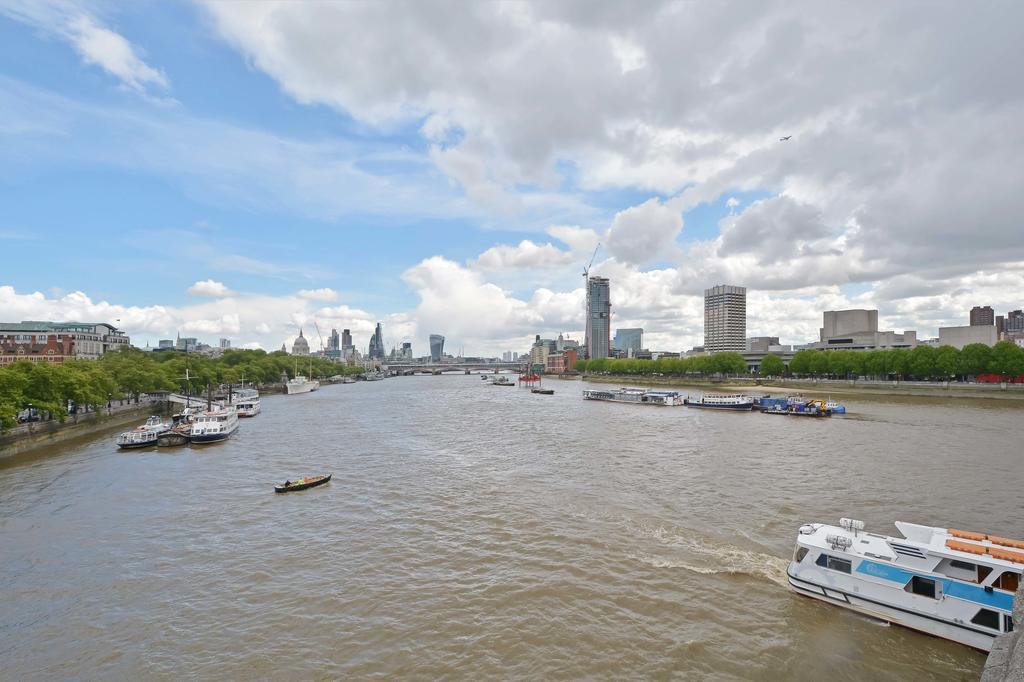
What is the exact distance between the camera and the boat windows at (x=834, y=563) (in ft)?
57.1

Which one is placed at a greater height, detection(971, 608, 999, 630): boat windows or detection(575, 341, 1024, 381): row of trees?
detection(575, 341, 1024, 381): row of trees

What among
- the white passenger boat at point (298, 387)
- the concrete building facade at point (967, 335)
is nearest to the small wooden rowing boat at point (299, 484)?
the white passenger boat at point (298, 387)

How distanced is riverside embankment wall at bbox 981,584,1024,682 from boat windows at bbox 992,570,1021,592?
317cm

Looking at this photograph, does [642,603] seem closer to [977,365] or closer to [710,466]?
[710,466]

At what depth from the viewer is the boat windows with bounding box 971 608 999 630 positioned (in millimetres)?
14562

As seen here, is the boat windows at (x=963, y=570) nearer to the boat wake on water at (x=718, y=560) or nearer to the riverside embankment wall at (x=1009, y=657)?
the riverside embankment wall at (x=1009, y=657)

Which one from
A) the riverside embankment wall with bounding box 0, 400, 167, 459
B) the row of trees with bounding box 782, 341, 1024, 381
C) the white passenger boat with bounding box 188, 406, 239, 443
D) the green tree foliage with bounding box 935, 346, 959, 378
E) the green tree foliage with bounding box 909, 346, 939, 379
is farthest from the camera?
the green tree foliage with bounding box 909, 346, 939, 379

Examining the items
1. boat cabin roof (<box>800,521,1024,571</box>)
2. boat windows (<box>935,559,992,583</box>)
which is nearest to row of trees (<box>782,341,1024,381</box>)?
boat cabin roof (<box>800,521,1024,571</box>)

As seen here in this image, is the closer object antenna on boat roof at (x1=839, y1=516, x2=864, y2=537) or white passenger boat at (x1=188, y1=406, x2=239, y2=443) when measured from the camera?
antenna on boat roof at (x1=839, y1=516, x2=864, y2=537)

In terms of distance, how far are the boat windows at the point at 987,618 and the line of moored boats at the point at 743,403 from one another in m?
69.9

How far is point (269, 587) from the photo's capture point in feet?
65.2

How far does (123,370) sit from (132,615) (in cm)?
8399

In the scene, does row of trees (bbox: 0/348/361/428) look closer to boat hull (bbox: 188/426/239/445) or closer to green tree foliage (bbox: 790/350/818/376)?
boat hull (bbox: 188/426/239/445)

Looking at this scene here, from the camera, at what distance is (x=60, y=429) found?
55.6m
